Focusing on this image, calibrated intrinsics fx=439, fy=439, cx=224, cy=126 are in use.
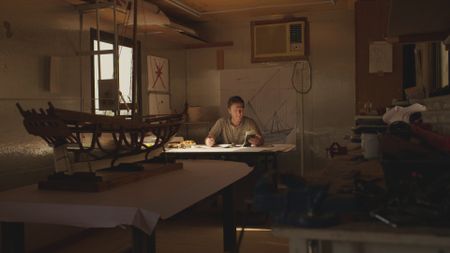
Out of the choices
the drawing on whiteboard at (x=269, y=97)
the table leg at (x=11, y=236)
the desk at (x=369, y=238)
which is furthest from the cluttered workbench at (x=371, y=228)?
the drawing on whiteboard at (x=269, y=97)

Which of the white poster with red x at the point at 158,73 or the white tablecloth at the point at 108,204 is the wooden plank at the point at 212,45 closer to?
the white poster with red x at the point at 158,73

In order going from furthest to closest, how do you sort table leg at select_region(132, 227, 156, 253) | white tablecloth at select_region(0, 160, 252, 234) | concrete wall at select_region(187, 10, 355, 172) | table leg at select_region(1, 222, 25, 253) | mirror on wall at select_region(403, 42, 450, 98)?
1. concrete wall at select_region(187, 10, 355, 172)
2. mirror on wall at select_region(403, 42, 450, 98)
3. table leg at select_region(1, 222, 25, 253)
4. table leg at select_region(132, 227, 156, 253)
5. white tablecloth at select_region(0, 160, 252, 234)

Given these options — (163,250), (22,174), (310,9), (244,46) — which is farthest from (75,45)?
(310,9)

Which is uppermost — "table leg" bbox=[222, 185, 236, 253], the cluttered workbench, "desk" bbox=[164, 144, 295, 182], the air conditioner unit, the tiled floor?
the air conditioner unit

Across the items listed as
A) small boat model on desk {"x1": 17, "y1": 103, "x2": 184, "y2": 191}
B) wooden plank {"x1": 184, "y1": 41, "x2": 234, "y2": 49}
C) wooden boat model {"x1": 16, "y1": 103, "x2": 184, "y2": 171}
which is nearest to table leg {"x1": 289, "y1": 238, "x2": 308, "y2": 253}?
small boat model on desk {"x1": 17, "y1": 103, "x2": 184, "y2": 191}

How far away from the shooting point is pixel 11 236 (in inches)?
67.2

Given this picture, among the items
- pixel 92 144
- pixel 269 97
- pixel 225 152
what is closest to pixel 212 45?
pixel 269 97

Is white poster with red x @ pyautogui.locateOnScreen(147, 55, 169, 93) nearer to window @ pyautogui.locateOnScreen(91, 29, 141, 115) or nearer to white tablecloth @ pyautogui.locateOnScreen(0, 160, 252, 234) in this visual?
window @ pyautogui.locateOnScreen(91, 29, 141, 115)

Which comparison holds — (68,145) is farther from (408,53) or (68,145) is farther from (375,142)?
(408,53)

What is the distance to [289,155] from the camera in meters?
Answer: 6.02

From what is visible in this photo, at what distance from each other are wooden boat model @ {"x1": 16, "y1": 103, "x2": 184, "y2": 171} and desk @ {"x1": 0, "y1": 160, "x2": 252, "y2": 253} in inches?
7.9

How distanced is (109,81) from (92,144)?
6.50ft

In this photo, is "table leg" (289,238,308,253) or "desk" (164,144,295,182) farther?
"desk" (164,144,295,182)

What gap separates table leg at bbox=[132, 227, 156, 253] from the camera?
1.59 metres
